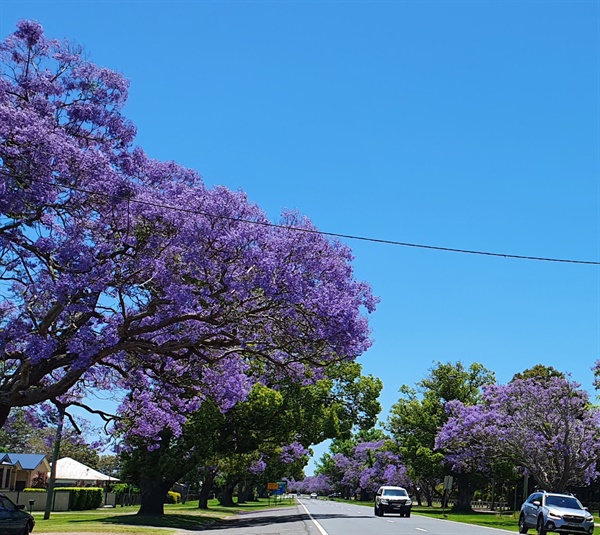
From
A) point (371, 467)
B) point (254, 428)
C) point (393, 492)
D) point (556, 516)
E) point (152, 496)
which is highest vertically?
point (254, 428)

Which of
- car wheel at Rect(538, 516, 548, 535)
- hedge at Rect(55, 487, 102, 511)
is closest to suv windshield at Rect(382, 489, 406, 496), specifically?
car wheel at Rect(538, 516, 548, 535)

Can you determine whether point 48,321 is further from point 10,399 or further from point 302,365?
point 302,365

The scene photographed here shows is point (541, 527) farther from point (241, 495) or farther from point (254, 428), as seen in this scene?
point (241, 495)

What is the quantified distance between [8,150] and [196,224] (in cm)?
477

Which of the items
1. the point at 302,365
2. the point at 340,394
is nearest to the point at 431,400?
the point at 340,394

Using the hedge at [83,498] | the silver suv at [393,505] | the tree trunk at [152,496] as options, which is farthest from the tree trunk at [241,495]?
the tree trunk at [152,496]

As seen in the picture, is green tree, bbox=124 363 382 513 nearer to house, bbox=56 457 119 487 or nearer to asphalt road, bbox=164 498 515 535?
asphalt road, bbox=164 498 515 535

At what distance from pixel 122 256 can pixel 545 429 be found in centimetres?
3792

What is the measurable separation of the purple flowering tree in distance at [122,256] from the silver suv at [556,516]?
37.2 feet

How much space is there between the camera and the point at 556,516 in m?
26.9

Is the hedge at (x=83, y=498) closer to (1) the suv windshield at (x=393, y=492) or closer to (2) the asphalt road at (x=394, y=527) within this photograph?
(2) the asphalt road at (x=394, y=527)

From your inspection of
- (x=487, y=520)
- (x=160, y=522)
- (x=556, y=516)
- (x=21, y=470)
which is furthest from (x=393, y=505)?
(x=21, y=470)

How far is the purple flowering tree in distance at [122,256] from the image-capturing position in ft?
57.9

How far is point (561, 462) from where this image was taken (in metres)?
49.7
